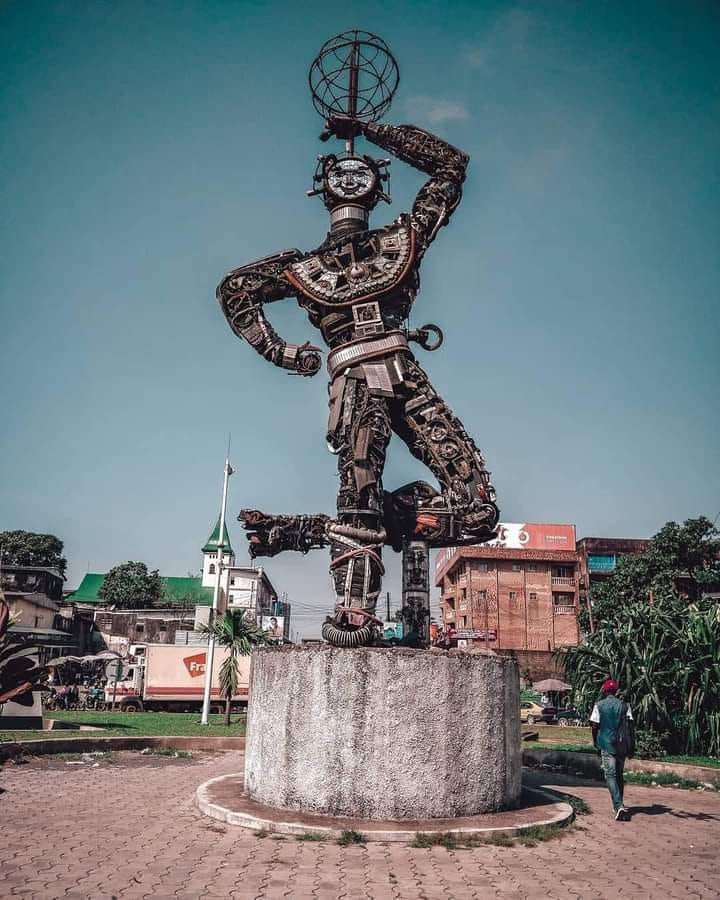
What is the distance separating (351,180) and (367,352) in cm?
258

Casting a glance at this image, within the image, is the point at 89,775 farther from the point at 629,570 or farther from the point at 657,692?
the point at 629,570

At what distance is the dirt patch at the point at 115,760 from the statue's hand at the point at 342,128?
31.7 feet

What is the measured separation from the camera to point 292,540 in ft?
26.9

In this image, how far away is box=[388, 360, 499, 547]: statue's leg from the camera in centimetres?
838

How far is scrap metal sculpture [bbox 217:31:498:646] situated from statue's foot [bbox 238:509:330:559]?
0.04 ft

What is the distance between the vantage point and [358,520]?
7.86 meters

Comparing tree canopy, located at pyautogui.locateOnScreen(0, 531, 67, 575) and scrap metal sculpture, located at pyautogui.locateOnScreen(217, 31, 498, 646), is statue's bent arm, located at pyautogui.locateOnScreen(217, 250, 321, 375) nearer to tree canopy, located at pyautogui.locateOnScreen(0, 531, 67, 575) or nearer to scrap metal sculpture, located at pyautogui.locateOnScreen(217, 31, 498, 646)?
scrap metal sculpture, located at pyautogui.locateOnScreen(217, 31, 498, 646)

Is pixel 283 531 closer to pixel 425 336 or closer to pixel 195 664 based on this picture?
pixel 425 336

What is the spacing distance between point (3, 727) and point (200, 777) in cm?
895

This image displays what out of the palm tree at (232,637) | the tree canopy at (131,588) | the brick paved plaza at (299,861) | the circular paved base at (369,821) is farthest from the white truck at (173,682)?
the tree canopy at (131,588)

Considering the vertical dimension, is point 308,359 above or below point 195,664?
above

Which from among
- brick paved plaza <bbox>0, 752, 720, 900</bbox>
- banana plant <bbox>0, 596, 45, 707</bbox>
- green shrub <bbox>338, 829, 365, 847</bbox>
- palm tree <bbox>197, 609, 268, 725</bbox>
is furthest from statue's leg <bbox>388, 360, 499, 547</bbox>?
palm tree <bbox>197, 609, 268, 725</bbox>

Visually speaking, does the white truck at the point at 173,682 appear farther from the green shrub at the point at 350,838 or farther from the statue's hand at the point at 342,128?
the green shrub at the point at 350,838

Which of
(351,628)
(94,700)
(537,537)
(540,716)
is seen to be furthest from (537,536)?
(351,628)
